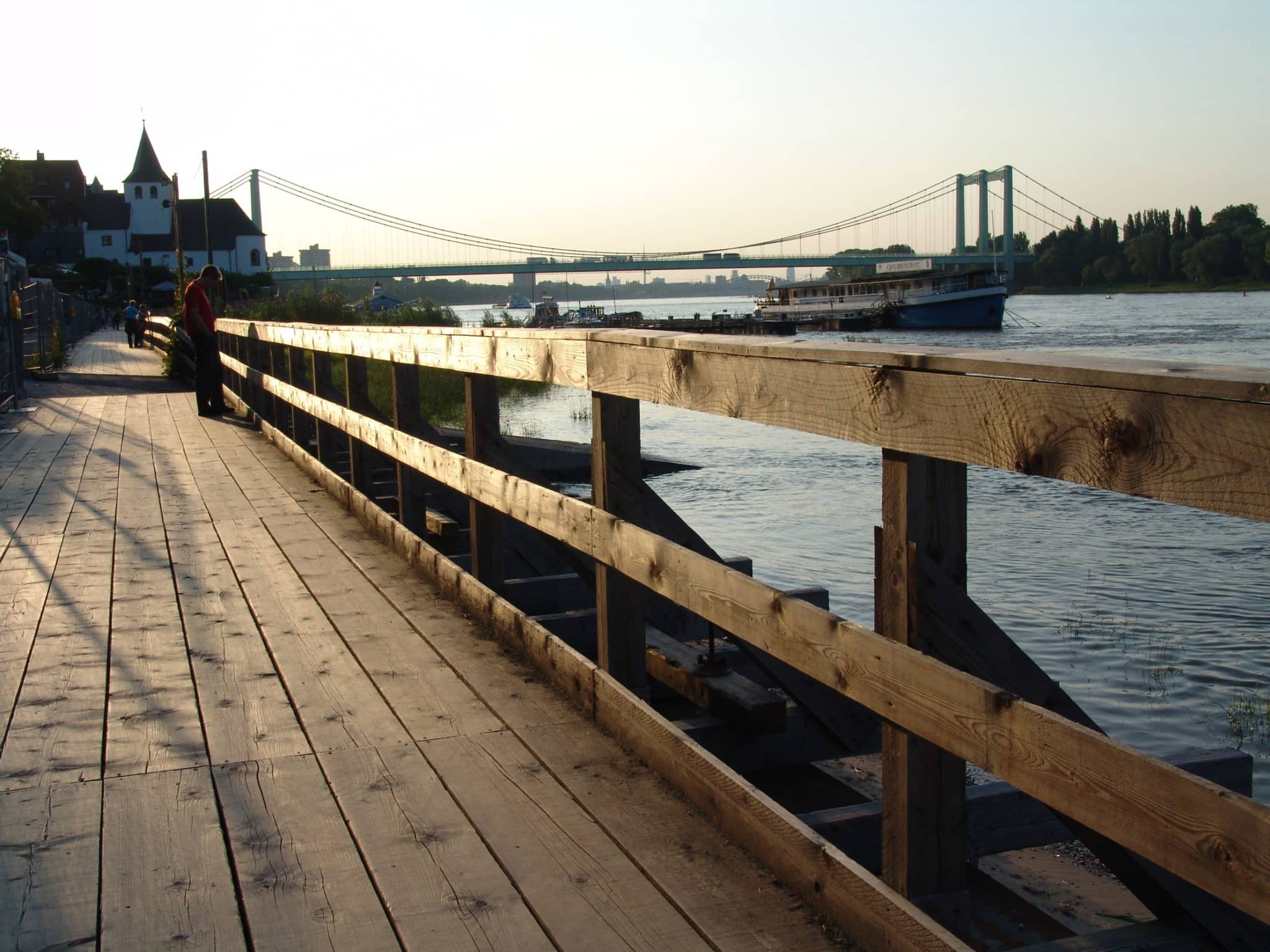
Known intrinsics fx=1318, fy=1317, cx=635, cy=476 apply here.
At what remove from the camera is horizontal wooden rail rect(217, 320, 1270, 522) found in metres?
1.52

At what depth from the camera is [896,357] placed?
2.12 metres

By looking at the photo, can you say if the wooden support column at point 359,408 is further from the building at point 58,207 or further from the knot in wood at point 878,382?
the building at point 58,207

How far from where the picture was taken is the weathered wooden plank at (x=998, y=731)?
154 centimetres

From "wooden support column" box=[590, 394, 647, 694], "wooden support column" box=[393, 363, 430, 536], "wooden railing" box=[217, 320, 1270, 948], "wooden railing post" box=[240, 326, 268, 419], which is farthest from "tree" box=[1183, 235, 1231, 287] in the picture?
"wooden railing" box=[217, 320, 1270, 948]

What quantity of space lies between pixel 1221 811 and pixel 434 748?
2.16 m

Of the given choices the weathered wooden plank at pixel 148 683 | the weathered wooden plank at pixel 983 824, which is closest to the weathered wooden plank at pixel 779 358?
the weathered wooden plank at pixel 983 824

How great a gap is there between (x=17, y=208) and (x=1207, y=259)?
3447 inches

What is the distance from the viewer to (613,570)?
135 inches

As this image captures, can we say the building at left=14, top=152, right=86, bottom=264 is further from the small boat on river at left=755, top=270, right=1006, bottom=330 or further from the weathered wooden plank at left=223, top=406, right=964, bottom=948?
the weathered wooden plank at left=223, top=406, right=964, bottom=948

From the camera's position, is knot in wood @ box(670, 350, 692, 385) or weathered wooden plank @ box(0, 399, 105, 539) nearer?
knot in wood @ box(670, 350, 692, 385)

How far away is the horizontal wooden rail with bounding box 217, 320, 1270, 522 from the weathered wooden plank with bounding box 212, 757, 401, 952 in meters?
1.16

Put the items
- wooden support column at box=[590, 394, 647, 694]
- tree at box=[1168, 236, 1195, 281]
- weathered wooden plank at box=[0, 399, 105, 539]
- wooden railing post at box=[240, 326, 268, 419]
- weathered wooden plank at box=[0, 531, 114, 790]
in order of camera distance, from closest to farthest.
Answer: weathered wooden plank at box=[0, 531, 114, 790] → wooden support column at box=[590, 394, 647, 694] → weathered wooden plank at box=[0, 399, 105, 539] → wooden railing post at box=[240, 326, 268, 419] → tree at box=[1168, 236, 1195, 281]

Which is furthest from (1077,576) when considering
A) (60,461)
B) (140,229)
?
(140,229)

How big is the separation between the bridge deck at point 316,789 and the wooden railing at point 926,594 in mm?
206
